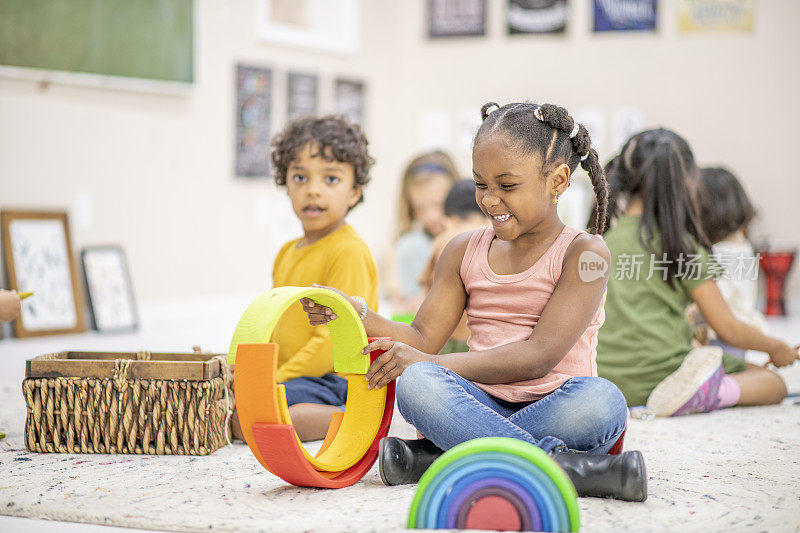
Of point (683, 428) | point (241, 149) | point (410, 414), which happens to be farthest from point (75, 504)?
point (241, 149)

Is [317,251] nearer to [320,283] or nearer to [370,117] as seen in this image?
[320,283]

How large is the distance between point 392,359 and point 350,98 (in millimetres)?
3548

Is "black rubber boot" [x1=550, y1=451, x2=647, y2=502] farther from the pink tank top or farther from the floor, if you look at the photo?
the pink tank top

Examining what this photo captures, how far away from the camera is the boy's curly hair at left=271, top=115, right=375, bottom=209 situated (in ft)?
7.11

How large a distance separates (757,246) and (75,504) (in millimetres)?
4130

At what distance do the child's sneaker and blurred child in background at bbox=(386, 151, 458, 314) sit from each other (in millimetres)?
1406

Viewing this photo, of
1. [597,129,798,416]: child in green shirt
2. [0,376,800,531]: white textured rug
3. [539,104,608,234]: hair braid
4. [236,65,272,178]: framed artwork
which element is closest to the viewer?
[0,376,800,531]: white textured rug

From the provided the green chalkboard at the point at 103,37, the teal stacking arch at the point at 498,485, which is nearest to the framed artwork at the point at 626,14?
the green chalkboard at the point at 103,37

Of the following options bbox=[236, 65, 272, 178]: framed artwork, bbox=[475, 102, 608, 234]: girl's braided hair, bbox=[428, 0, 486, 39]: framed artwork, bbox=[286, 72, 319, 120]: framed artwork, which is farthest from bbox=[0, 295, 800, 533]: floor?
bbox=[428, 0, 486, 39]: framed artwork

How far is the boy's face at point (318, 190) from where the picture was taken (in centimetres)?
212

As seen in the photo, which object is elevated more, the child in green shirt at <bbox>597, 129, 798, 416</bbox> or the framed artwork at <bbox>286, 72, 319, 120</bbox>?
the framed artwork at <bbox>286, 72, 319, 120</bbox>

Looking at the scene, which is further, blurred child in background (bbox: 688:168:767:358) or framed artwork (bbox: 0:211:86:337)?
framed artwork (bbox: 0:211:86:337)

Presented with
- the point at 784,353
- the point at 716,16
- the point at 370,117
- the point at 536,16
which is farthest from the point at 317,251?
the point at 716,16

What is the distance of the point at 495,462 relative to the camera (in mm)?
1226
